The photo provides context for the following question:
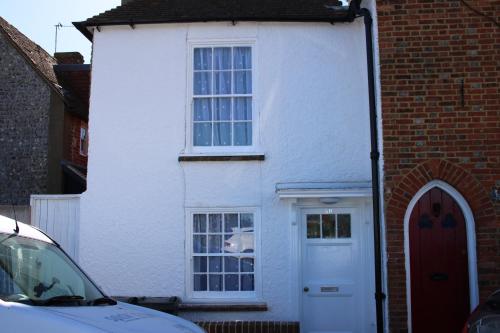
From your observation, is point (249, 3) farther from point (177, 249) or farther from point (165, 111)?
point (177, 249)

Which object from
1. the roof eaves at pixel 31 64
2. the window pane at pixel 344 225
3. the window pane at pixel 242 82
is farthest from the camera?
the roof eaves at pixel 31 64

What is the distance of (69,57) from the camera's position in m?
16.3

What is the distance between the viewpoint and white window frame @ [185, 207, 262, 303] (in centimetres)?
913

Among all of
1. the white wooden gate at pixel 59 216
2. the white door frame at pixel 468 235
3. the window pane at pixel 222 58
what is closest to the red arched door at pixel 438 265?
the white door frame at pixel 468 235

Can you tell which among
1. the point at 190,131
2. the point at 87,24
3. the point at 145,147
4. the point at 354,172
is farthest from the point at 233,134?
the point at 87,24

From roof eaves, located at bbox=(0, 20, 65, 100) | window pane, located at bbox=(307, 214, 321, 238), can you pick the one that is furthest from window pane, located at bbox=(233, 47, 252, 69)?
roof eaves, located at bbox=(0, 20, 65, 100)

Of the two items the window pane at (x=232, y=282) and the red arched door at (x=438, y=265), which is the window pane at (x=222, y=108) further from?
the red arched door at (x=438, y=265)

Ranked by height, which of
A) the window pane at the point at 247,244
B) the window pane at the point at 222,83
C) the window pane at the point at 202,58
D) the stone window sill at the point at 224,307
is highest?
the window pane at the point at 202,58

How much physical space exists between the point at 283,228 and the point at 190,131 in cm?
221

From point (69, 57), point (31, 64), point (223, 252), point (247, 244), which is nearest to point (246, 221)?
point (247, 244)

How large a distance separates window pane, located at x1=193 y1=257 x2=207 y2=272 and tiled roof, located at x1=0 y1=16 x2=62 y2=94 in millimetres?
6025

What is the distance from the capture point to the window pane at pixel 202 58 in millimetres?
9742

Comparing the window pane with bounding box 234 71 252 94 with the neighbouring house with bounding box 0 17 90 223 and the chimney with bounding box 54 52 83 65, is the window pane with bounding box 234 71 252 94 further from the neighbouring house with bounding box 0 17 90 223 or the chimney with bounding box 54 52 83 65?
the chimney with bounding box 54 52 83 65

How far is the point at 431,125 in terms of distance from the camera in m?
8.21
